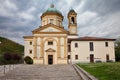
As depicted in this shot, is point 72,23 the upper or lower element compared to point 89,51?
upper

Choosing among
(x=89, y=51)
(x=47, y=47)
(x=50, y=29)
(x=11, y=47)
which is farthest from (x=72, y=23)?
(x=11, y=47)

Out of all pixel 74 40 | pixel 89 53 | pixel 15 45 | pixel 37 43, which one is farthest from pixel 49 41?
pixel 15 45

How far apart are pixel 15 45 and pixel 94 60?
6708 cm

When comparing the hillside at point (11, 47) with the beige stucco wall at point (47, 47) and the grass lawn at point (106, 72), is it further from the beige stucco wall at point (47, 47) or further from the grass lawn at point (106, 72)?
the grass lawn at point (106, 72)

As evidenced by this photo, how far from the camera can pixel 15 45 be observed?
100 metres

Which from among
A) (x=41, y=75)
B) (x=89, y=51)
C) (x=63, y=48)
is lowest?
(x=41, y=75)

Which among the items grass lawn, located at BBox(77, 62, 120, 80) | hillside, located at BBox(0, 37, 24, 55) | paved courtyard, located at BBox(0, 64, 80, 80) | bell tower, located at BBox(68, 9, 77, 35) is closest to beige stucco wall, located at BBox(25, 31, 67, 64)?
bell tower, located at BBox(68, 9, 77, 35)

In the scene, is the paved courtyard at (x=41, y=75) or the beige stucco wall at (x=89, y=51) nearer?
the paved courtyard at (x=41, y=75)

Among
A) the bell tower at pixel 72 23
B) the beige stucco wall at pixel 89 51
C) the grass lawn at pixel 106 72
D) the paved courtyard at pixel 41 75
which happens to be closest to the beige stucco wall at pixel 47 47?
the beige stucco wall at pixel 89 51

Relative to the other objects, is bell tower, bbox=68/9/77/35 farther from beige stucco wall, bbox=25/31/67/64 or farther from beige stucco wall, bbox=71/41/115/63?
beige stucco wall, bbox=71/41/115/63

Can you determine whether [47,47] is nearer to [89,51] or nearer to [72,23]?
[89,51]

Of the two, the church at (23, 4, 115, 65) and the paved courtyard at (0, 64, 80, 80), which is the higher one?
the church at (23, 4, 115, 65)

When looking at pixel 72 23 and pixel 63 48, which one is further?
pixel 72 23

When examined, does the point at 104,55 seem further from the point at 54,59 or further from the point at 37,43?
the point at 37,43
